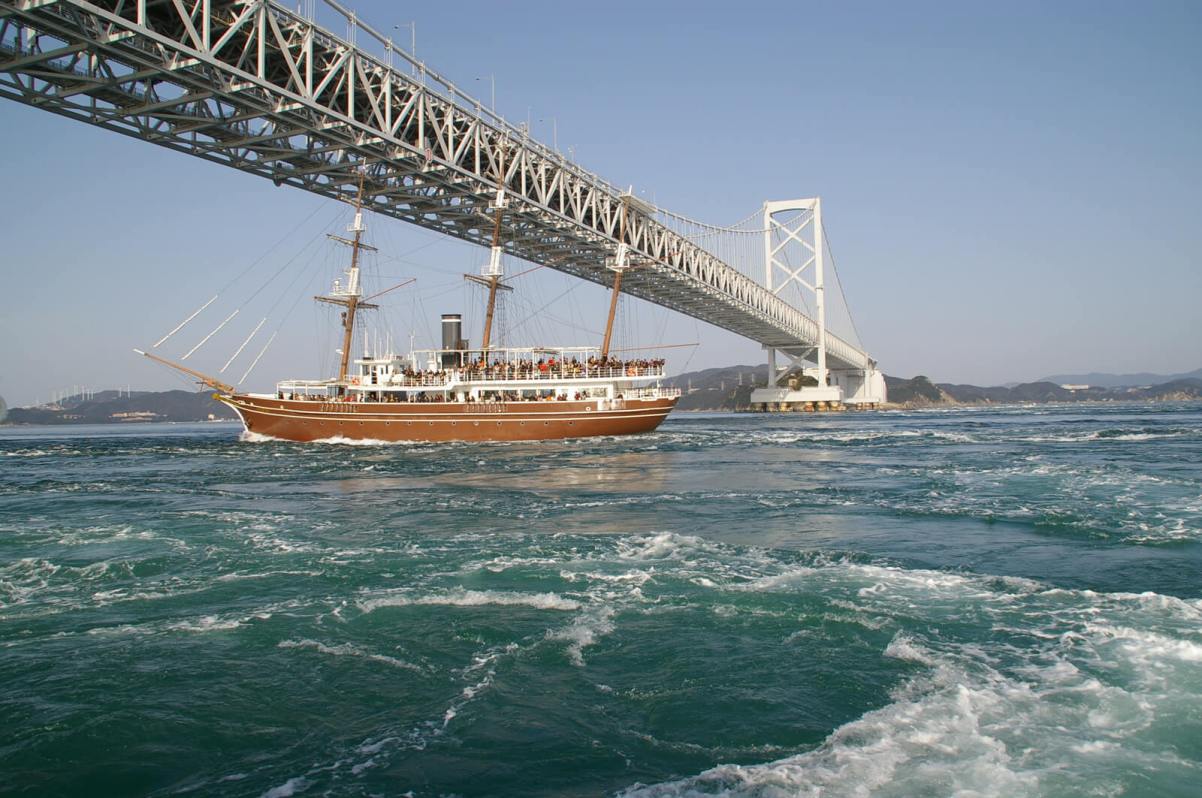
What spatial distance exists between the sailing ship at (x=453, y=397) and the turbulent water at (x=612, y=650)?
68.3 ft

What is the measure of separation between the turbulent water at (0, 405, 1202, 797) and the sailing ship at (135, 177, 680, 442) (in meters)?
20.8

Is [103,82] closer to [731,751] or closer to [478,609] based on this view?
[478,609]

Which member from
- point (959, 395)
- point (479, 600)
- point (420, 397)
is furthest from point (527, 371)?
point (959, 395)

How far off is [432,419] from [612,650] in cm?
2934

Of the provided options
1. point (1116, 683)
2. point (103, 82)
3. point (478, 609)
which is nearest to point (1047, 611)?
point (1116, 683)

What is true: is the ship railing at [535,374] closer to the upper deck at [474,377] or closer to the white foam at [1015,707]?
the upper deck at [474,377]

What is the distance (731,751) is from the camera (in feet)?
13.5

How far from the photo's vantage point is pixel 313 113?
24.9m

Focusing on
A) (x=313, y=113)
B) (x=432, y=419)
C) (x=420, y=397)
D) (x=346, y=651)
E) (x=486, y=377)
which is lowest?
(x=346, y=651)

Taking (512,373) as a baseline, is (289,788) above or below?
below

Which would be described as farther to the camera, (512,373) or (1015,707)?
(512,373)

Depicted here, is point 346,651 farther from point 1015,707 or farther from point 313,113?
point 313,113

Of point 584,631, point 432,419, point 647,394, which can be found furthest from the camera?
point 647,394

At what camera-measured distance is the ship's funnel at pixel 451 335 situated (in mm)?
39031
